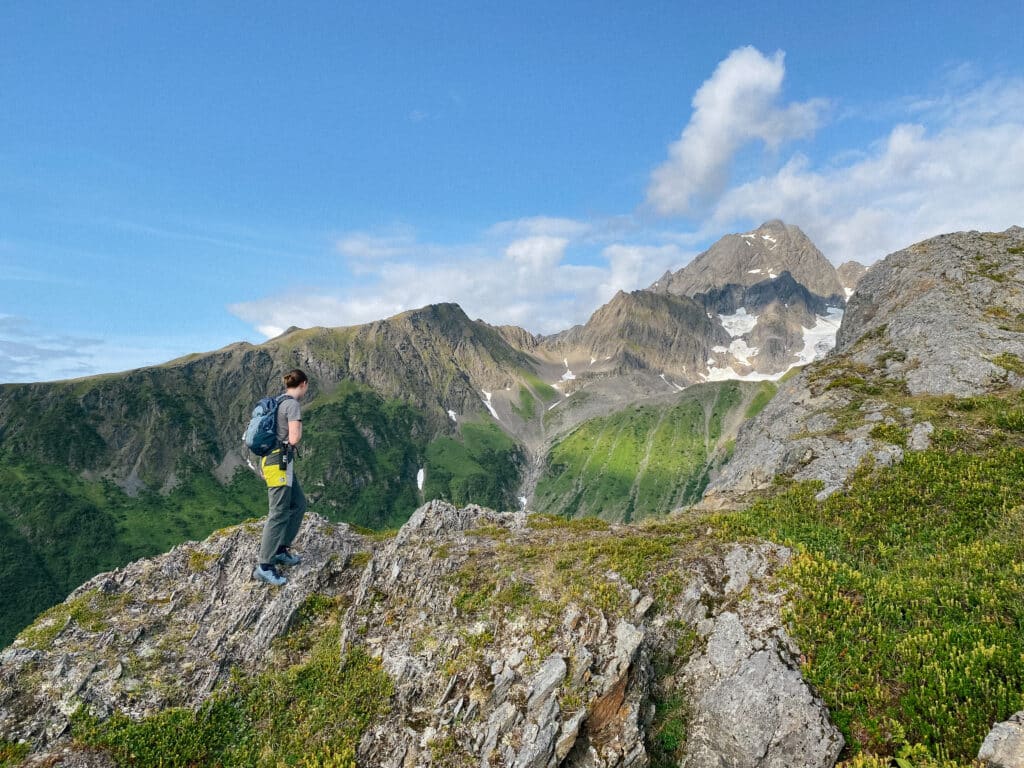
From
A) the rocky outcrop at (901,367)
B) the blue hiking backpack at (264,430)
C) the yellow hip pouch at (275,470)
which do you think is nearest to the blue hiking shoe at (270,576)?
the yellow hip pouch at (275,470)

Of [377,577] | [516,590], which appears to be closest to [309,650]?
[377,577]

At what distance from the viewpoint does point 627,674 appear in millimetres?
12781

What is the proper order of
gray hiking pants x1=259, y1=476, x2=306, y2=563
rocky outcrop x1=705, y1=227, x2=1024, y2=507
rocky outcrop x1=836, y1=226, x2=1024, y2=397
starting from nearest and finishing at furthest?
gray hiking pants x1=259, y1=476, x2=306, y2=563 → rocky outcrop x1=705, y1=227, x2=1024, y2=507 → rocky outcrop x1=836, y1=226, x2=1024, y2=397

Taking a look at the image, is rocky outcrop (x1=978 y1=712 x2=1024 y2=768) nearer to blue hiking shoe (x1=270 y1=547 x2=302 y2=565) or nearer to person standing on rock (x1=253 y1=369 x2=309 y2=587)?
person standing on rock (x1=253 y1=369 x2=309 y2=587)

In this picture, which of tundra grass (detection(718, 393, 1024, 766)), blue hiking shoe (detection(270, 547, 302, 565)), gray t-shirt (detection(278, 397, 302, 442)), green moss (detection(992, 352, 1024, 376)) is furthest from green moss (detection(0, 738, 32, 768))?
green moss (detection(992, 352, 1024, 376))

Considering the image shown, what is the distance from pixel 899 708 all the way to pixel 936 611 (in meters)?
3.25

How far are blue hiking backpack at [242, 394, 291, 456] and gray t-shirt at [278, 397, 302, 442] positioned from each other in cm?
13

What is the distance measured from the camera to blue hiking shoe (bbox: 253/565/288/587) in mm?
17094

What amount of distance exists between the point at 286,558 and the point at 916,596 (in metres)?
19.8

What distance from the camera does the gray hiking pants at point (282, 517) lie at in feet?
52.3

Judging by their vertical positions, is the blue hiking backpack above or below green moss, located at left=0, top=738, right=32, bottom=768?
above

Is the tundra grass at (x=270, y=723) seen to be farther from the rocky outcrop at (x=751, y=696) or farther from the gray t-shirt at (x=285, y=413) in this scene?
the rocky outcrop at (x=751, y=696)

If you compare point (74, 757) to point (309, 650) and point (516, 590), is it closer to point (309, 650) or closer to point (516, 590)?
point (309, 650)

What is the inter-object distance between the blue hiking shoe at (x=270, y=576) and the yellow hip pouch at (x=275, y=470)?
372cm
